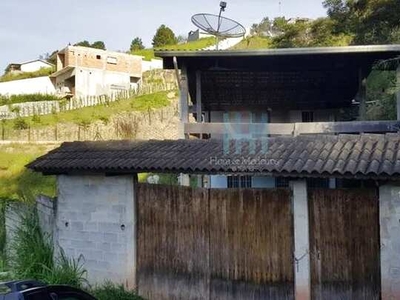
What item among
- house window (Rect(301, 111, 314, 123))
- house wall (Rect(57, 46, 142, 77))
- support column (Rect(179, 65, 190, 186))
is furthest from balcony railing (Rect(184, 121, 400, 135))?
house wall (Rect(57, 46, 142, 77))

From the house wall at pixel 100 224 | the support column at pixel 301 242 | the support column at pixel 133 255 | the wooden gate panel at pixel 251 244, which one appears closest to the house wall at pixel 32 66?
the house wall at pixel 100 224

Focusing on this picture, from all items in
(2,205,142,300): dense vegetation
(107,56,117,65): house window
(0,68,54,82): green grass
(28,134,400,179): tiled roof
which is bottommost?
(2,205,142,300): dense vegetation

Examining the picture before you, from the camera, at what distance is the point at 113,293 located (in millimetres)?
A: 8555

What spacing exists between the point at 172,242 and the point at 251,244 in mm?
1552

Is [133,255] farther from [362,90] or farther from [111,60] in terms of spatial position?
[111,60]

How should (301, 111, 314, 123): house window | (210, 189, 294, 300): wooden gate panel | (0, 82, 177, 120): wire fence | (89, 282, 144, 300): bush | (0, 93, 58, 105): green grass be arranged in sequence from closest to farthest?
(210, 189, 294, 300): wooden gate panel, (89, 282, 144, 300): bush, (301, 111, 314, 123): house window, (0, 82, 177, 120): wire fence, (0, 93, 58, 105): green grass

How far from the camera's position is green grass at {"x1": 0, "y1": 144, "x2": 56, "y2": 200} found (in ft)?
72.3

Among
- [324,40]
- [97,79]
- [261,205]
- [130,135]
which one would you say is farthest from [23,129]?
[261,205]

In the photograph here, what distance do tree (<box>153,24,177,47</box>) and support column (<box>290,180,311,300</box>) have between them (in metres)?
64.6

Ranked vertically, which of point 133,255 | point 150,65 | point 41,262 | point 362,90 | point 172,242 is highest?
point 150,65

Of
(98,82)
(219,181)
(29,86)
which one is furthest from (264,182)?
(29,86)

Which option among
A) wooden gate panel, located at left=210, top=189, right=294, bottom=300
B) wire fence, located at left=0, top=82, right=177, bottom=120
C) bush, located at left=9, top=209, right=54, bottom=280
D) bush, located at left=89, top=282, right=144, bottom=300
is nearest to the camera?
wooden gate panel, located at left=210, top=189, right=294, bottom=300

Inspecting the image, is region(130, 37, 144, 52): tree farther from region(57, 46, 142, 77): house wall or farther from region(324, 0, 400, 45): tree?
region(324, 0, 400, 45): tree

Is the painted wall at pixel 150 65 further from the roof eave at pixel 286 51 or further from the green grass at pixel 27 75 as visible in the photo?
the roof eave at pixel 286 51
